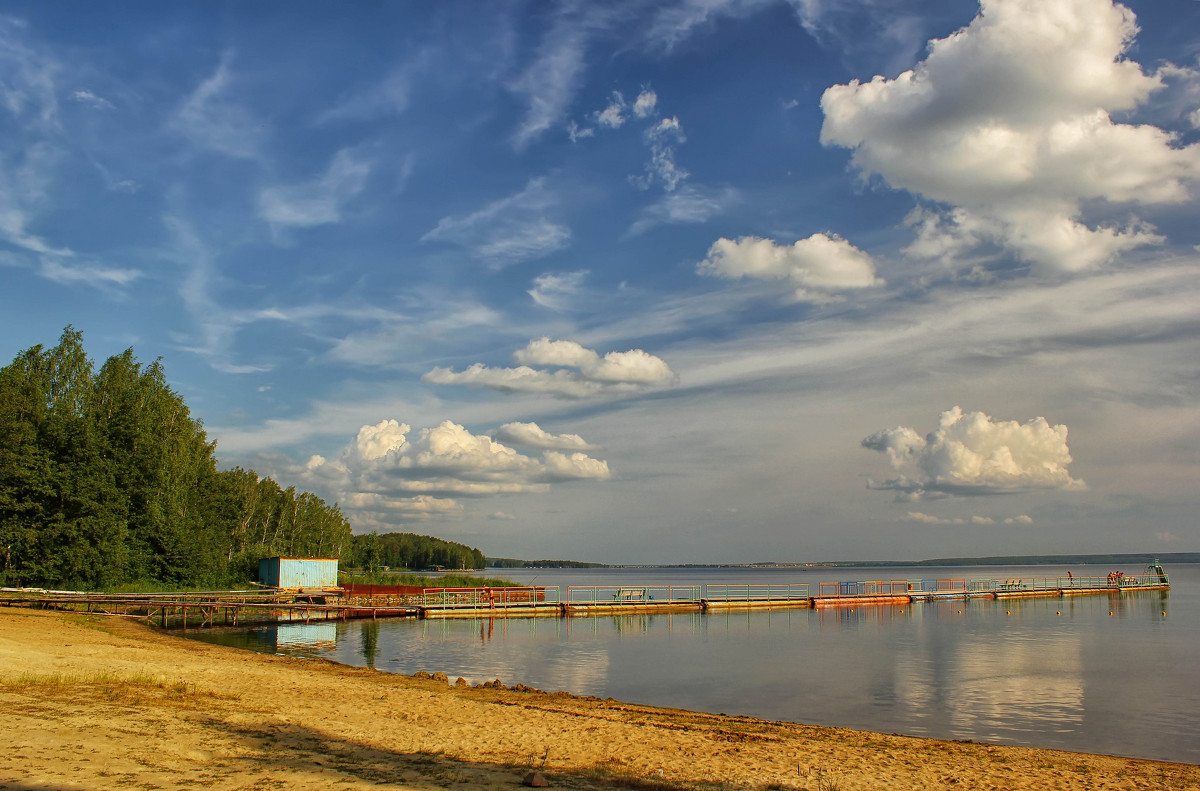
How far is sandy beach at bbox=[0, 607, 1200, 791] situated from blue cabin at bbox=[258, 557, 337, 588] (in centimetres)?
3545

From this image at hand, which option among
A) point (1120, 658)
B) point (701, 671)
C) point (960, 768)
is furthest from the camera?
point (1120, 658)

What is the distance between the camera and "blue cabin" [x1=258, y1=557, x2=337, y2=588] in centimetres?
5425

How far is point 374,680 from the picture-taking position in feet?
71.6

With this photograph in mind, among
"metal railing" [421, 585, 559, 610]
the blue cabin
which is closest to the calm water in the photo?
"metal railing" [421, 585, 559, 610]

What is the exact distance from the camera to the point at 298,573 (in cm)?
5500

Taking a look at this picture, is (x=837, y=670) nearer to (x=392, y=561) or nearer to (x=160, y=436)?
(x=160, y=436)

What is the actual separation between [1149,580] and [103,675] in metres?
108

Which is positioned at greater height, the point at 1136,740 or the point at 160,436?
the point at 160,436

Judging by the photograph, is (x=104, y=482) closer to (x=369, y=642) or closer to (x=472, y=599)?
(x=369, y=642)

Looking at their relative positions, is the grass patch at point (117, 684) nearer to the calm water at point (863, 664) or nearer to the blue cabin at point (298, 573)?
the calm water at point (863, 664)

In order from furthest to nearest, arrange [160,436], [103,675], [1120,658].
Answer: [160,436] → [1120,658] → [103,675]

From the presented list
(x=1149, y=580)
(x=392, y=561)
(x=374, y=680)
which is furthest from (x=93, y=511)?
(x=392, y=561)

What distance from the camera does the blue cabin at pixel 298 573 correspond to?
5425 centimetres

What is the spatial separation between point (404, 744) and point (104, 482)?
41.7 m
